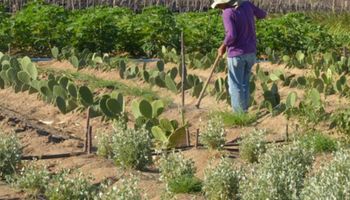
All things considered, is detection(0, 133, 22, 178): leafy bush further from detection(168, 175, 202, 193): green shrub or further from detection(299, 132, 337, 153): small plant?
detection(299, 132, 337, 153): small plant

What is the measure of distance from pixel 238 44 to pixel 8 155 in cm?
369

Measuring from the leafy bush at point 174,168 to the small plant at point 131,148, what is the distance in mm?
483

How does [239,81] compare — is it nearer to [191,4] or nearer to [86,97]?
[86,97]

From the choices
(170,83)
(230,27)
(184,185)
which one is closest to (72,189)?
(184,185)

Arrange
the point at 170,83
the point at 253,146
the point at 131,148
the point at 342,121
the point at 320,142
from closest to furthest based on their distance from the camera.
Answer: the point at 131,148 → the point at 253,146 → the point at 320,142 → the point at 342,121 → the point at 170,83

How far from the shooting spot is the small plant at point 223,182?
6543mm

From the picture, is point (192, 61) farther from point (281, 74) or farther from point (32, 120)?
point (32, 120)

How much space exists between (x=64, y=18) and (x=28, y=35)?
1.01 meters

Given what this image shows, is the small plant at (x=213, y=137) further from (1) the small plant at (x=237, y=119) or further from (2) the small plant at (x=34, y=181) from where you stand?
(2) the small plant at (x=34, y=181)

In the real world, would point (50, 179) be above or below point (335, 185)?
below

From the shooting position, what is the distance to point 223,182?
6531 mm

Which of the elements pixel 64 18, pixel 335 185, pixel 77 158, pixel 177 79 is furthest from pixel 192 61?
pixel 335 185

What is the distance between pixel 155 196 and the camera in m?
7.04

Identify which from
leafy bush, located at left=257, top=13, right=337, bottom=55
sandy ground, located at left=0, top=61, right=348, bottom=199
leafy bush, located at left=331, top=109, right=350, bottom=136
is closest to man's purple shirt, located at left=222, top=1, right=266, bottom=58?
sandy ground, located at left=0, top=61, right=348, bottom=199
